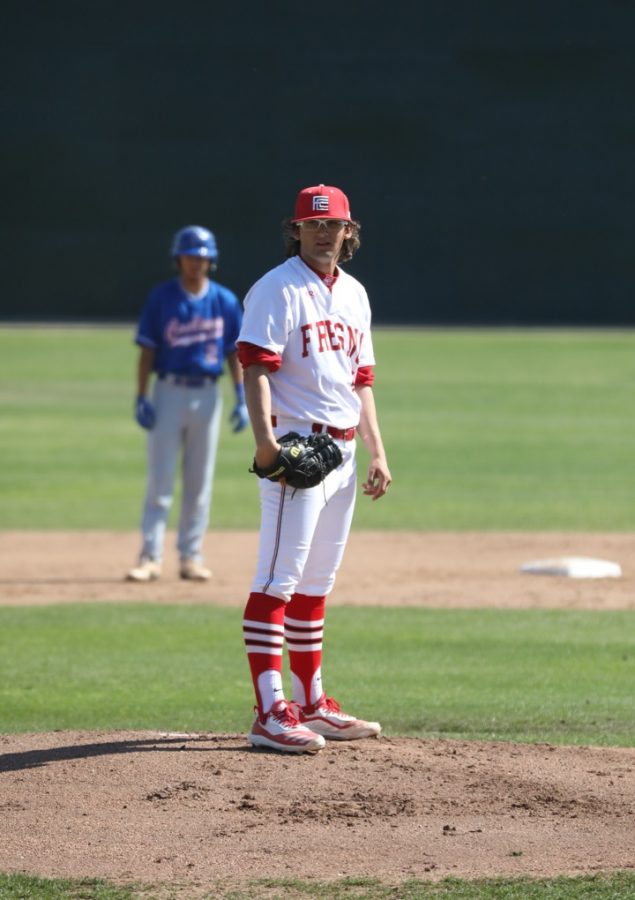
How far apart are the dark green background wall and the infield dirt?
3134 cm

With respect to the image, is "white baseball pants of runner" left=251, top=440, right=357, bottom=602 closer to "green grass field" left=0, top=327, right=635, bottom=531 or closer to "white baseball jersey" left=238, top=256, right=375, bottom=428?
"white baseball jersey" left=238, top=256, right=375, bottom=428

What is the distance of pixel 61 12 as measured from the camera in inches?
1425

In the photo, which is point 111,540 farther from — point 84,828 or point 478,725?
point 84,828

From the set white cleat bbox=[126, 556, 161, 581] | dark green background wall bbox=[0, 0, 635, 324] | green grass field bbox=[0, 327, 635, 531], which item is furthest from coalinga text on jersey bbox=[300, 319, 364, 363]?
dark green background wall bbox=[0, 0, 635, 324]

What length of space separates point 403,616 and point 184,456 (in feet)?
6.67

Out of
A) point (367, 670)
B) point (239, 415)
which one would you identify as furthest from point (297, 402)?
point (239, 415)

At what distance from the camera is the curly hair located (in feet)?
17.1

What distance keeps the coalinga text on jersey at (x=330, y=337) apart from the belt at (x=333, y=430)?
0.82ft

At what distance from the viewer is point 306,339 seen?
505cm

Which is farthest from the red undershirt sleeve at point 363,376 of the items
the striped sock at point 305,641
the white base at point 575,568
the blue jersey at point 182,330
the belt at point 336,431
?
the white base at point 575,568

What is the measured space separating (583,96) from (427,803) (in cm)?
3297

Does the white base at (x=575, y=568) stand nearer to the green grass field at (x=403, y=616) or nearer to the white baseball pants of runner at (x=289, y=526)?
the green grass field at (x=403, y=616)

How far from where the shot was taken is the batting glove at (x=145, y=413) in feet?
30.6

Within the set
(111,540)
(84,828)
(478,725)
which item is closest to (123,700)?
(478,725)
